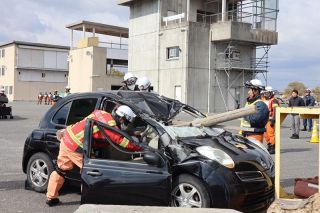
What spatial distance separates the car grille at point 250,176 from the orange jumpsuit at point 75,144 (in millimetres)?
1288

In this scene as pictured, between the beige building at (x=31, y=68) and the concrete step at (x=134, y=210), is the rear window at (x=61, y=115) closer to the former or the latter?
the concrete step at (x=134, y=210)

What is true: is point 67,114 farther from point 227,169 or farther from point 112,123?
point 227,169

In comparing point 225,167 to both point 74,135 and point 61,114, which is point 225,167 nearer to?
point 74,135

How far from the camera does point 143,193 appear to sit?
17.2 feet

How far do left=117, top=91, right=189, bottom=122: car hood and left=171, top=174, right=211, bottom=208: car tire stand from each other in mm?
1122

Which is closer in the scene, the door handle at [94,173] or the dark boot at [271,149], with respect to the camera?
the door handle at [94,173]

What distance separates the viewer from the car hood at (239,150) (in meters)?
5.41

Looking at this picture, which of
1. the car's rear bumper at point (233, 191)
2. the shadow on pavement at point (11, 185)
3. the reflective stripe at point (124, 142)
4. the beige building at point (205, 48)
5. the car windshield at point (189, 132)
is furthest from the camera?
the beige building at point (205, 48)

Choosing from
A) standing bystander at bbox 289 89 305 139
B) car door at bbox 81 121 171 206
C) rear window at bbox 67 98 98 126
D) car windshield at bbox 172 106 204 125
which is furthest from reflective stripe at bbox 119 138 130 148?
standing bystander at bbox 289 89 305 139

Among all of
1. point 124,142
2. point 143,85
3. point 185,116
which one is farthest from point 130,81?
point 124,142

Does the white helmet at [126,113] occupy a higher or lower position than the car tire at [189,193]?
higher

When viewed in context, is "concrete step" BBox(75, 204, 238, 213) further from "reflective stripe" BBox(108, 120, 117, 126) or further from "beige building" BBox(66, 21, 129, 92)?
"beige building" BBox(66, 21, 129, 92)

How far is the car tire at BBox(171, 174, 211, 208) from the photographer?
5078 millimetres

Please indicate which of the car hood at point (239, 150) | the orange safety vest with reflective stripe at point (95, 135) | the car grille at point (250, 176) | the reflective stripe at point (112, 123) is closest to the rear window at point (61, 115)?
the orange safety vest with reflective stripe at point (95, 135)
